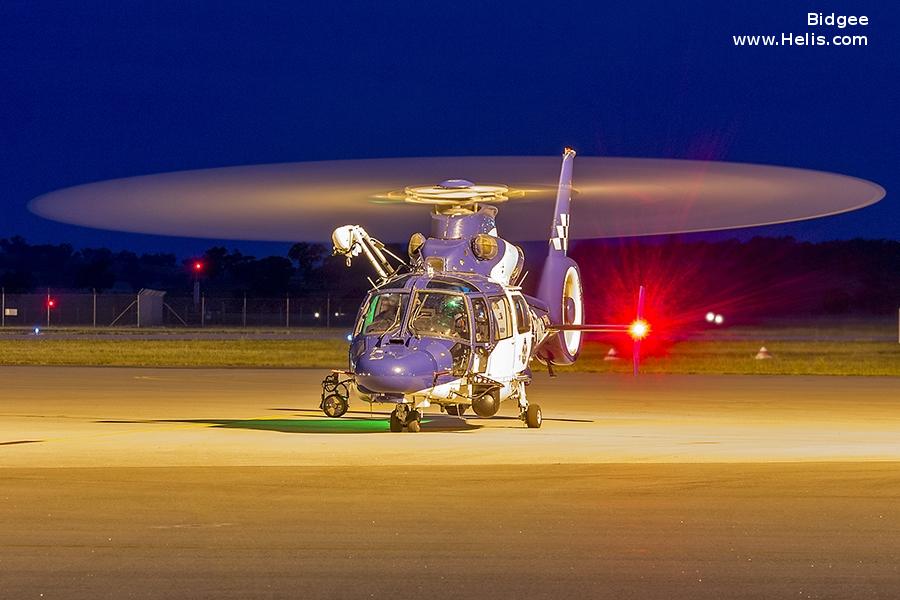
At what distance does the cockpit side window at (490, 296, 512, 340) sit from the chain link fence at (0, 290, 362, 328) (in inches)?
2441

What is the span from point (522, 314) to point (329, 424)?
3242 mm

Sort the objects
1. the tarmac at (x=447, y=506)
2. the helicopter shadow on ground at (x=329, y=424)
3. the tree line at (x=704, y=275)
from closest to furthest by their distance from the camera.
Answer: the tarmac at (x=447, y=506) < the helicopter shadow on ground at (x=329, y=424) < the tree line at (x=704, y=275)

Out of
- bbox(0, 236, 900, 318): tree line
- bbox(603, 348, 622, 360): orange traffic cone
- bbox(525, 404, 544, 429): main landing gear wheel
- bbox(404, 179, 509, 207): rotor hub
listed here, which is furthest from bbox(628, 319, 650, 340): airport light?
bbox(0, 236, 900, 318): tree line

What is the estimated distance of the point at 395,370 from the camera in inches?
688

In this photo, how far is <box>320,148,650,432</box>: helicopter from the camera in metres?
17.9

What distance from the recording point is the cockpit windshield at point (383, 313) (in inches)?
732

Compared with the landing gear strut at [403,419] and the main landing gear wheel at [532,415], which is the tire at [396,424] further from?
the main landing gear wheel at [532,415]

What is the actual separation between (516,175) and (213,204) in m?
3.91

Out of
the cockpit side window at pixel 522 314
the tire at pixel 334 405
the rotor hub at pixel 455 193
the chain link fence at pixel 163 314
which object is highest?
the chain link fence at pixel 163 314

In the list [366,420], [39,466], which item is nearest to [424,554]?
[39,466]

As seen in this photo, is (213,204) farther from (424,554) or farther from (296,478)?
(424,554)

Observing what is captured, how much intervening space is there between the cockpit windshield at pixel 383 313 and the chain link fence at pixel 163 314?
62.6 meters

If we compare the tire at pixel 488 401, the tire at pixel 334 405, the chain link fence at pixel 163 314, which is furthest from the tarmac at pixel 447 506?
the chain link fence at pixel 163 314

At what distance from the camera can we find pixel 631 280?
121m
